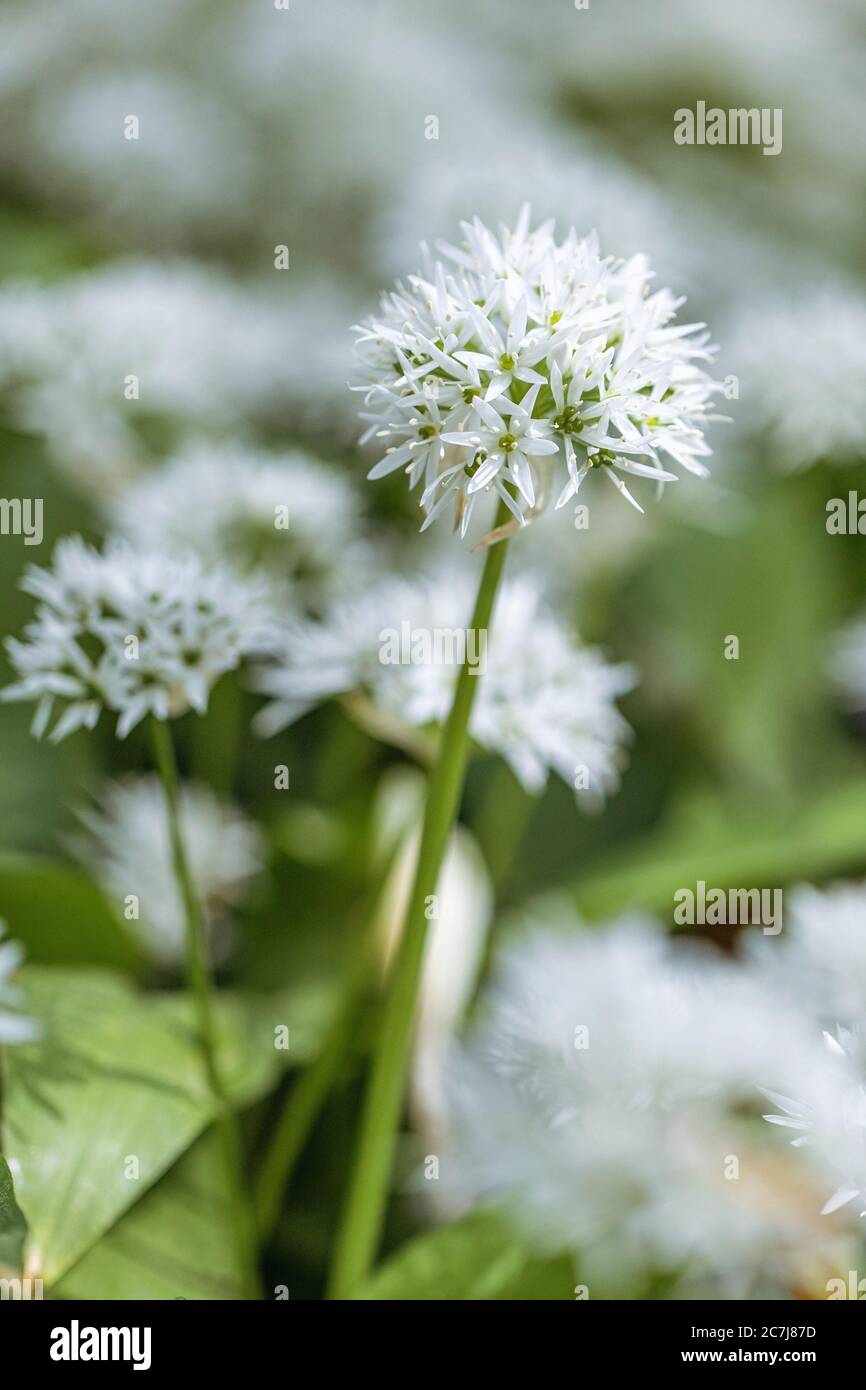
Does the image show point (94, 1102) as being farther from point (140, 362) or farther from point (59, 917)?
point (140, 362)

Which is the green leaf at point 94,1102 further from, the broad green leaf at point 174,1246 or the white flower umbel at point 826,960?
the white flower umbel at point 826,960

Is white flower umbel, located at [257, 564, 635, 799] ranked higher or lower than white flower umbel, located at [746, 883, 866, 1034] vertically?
higher

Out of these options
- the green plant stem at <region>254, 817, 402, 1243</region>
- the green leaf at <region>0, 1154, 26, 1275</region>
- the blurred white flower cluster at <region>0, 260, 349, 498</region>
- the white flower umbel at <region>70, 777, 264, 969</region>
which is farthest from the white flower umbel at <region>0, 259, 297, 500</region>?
the green leaf at <region>0, 1154, 26, 1275</region>

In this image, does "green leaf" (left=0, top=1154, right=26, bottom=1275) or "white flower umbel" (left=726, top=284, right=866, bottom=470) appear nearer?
"green leaf" (left=0, top=1154, right=26, bottom=1275)

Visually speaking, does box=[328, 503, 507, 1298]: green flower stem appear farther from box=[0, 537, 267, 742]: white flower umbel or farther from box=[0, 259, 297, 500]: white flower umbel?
box=[0, 259, 297, 500]: white flower umbel

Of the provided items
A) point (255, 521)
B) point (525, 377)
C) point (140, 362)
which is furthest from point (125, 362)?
point (525, 377)

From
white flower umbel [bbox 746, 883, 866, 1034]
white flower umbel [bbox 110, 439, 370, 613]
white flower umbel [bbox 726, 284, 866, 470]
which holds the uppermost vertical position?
white flower umbel [bbox 726, 284, 866, 470]
